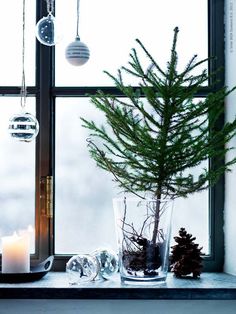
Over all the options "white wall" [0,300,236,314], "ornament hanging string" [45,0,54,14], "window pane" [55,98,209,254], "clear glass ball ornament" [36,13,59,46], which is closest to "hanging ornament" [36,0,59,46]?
"clear glass ball ornament" [36,13,59,46]

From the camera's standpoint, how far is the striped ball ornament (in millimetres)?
1756

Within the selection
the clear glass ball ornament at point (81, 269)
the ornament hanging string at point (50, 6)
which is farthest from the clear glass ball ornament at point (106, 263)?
the ornament hanging string at point (50, 6)

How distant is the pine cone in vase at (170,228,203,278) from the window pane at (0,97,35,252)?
1.48 feet

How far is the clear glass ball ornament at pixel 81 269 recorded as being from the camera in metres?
1.72

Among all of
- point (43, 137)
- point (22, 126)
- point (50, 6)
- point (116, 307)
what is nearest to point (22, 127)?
point (22, 126)

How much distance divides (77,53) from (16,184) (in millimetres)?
462

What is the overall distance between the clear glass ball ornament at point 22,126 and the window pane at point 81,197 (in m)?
0.22

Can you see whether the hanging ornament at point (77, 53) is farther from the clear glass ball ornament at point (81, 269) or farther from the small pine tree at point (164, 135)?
the clear glass ball ornament at point (81, 269)

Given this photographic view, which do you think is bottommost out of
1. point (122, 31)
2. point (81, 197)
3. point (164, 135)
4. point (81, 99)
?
point (81, 197)

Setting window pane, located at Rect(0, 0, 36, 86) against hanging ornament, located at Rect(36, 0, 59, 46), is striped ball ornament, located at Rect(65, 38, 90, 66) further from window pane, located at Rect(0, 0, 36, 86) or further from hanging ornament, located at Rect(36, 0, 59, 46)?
window pane, located at Rect(0, 0, 36, 86)

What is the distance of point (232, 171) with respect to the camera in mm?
1837

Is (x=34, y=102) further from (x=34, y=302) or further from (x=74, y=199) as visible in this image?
(x=34, y=302)

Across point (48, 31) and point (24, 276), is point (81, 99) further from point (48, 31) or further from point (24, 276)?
point (24, 276)

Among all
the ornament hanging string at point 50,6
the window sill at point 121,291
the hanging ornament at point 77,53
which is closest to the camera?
the window sill at point 121,291
